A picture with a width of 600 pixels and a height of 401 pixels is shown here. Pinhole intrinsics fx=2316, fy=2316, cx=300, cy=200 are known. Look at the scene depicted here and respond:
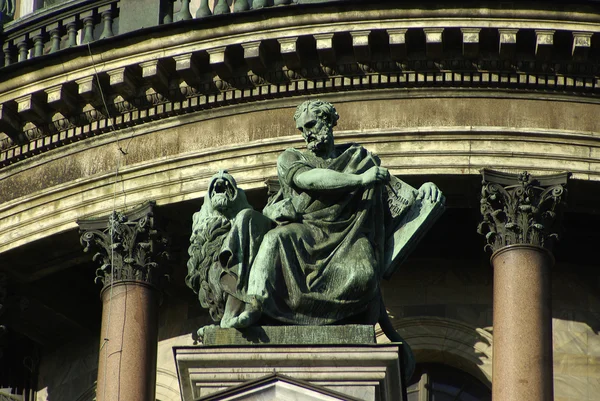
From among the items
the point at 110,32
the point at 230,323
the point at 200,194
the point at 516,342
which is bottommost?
the point at 230,323

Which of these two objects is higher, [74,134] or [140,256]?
[74,134]

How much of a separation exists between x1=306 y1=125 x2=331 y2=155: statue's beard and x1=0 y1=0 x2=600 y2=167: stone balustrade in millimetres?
15933

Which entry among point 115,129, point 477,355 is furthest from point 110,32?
point 477,355

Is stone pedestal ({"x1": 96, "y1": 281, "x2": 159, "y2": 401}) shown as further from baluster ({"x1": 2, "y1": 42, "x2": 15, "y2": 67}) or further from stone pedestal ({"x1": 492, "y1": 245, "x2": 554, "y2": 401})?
stone pedestal ({"x1": 492, "y1": 245, "x2": 554, "y2": 401})

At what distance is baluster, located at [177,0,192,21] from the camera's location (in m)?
32.5

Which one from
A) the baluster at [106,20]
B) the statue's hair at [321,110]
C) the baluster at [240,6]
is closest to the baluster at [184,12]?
the baluster at [240,6]

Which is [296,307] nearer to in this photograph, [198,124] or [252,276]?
[252,276]

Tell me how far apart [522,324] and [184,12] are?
22.2ft

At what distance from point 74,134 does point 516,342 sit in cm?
759

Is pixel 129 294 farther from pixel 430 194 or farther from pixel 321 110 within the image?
pixel 430 194

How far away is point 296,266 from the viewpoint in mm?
14422

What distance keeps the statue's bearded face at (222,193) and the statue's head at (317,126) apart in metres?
0.68

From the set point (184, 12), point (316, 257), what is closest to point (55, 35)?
point (184, 12)

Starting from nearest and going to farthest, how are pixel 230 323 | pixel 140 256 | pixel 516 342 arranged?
pixel 230 323 < pixel 516 342 < pixel 140 256
